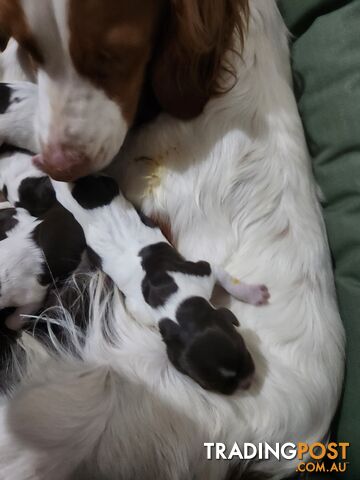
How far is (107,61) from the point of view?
3.50 feet

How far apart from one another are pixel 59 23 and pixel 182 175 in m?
0.42

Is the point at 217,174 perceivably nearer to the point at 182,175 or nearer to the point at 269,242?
the point at 182,175

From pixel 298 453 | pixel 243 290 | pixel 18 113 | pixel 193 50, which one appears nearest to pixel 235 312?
pixel 243 290

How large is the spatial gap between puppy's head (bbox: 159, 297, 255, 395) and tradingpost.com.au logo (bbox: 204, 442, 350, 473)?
11cm

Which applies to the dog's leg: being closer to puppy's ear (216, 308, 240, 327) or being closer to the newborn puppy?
puppy's ear (216, 308, 240, 327)

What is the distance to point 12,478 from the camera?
39.0 inches

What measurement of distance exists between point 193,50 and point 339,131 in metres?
0.41

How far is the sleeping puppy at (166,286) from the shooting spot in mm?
1058

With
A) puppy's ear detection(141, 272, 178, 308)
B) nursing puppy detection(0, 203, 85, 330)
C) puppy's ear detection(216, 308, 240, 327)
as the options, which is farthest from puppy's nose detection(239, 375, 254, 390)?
nursing puppy detection(0, 203, 85, 330)

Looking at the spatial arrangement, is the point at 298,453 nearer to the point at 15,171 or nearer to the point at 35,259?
the point at 35,259

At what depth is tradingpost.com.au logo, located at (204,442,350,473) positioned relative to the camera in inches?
42.3

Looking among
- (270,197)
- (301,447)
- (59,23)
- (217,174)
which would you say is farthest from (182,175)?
(301,447)

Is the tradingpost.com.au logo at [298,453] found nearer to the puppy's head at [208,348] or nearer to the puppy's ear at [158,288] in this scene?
the puppy's head at [208,348]

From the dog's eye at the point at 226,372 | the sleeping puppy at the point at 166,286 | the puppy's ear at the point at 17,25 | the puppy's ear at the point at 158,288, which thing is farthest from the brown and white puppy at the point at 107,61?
the dog's eye at the point at 226,372
